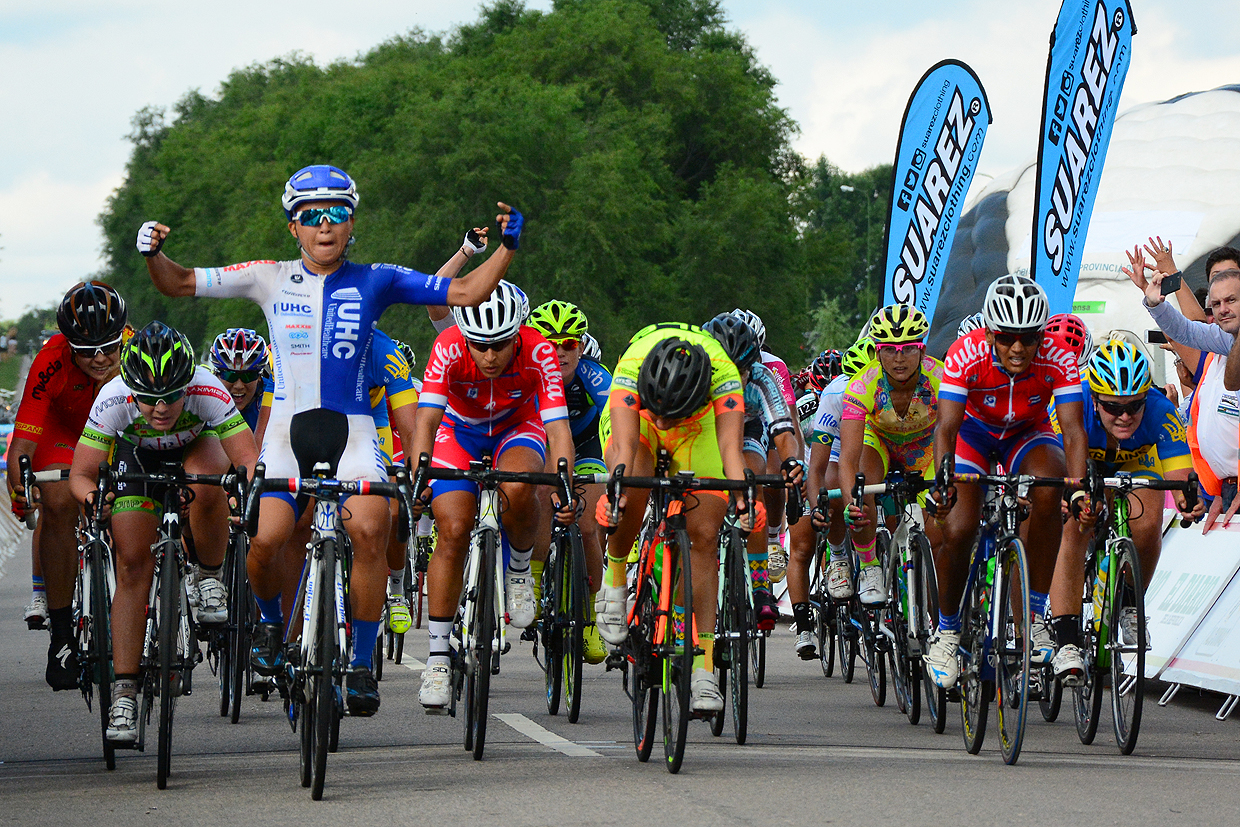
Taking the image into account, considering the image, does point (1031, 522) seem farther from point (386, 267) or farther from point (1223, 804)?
point (386, 267)

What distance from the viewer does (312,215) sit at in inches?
288

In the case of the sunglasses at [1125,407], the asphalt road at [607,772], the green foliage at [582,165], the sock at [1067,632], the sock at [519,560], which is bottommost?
the asphalt road at [607,772]

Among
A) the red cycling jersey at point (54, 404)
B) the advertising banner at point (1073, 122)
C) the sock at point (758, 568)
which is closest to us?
the red cycling jersey at point (54, 404)

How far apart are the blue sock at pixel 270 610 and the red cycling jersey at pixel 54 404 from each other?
7.46 feet

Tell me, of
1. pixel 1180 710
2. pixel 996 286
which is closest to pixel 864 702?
pixel 1180 710

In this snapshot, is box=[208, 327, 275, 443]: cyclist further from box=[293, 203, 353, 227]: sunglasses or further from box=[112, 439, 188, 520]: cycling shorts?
box=[293, 203, 353, 227]: sunglasses

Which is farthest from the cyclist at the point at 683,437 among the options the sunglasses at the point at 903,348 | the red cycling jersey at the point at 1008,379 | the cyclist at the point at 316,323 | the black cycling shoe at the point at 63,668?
the black cycling shoe at the point at 63,668

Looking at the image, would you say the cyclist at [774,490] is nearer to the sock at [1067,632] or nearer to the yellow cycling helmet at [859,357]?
the yellow cycling helmet at [859,357]

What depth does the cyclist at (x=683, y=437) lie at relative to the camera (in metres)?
7.48

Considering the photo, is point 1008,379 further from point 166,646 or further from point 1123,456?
point 166,646

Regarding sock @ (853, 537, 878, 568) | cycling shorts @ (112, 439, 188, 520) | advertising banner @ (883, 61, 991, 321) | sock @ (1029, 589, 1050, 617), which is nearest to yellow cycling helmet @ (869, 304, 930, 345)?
sock @ (853, 537, 878, 568)

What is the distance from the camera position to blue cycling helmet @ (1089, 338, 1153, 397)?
8.62 m

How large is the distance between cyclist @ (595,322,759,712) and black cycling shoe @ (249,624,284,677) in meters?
1.52

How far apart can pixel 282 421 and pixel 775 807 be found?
2699 mm
